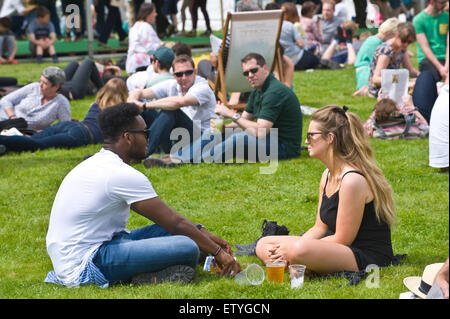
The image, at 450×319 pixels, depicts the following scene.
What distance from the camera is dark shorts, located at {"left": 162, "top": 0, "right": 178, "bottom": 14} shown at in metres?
19.1

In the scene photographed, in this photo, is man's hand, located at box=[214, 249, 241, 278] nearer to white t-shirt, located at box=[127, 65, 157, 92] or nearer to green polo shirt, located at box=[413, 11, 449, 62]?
white t-shirt, located at box=[127, 65, 157, 92]

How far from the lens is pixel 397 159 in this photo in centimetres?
786

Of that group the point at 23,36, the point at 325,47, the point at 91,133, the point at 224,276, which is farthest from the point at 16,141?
the point at 23,36

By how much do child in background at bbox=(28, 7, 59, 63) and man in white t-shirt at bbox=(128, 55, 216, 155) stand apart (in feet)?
25.0

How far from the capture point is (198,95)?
8.23 meters

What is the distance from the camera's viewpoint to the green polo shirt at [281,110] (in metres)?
7.64

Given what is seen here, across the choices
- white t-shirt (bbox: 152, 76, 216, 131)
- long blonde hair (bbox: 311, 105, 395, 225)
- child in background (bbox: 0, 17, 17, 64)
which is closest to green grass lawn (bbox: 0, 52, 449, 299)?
long blonde hair (bbox: 311, 105, 395, 225)

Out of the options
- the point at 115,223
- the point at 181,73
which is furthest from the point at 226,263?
the point at 181,73

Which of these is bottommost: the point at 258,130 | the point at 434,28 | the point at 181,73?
the point at 258,130

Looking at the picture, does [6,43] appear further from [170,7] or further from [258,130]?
[258,130]

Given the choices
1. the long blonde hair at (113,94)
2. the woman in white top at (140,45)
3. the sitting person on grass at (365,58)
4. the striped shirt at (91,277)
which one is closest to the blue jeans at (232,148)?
the long blonde hair at (113,94)

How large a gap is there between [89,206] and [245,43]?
6.28 m
